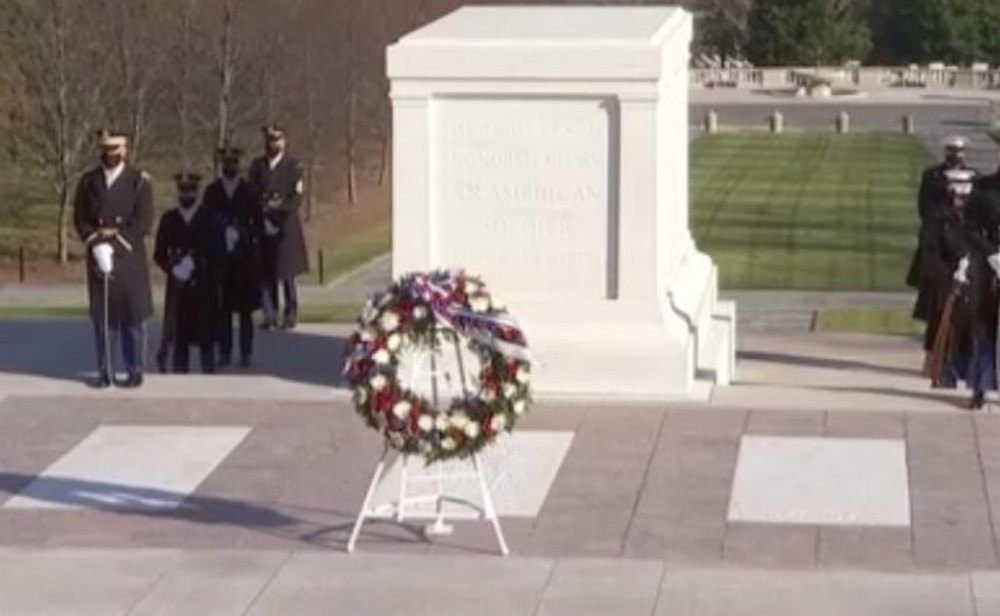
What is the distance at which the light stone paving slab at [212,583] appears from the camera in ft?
35.6

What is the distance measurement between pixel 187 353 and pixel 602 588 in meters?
6.75

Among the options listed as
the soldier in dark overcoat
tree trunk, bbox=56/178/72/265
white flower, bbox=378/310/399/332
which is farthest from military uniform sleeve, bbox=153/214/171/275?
tree trunk, bbox=56/178/72/265

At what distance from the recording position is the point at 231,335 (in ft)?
58.1

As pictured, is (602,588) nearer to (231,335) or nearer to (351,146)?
(231,335)

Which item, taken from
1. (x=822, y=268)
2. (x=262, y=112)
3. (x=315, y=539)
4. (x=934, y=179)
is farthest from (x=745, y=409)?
(x=262, y=112)

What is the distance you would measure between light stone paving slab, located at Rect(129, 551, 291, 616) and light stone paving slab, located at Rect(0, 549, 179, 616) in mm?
74

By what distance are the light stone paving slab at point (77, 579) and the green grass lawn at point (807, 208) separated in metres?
25.5

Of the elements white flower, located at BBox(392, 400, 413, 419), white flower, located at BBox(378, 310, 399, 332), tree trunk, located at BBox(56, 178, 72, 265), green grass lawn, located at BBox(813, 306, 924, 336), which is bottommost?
tree trunk, located at BBox(56, 178, 72, 265)

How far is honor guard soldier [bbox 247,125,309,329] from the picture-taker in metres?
18.6

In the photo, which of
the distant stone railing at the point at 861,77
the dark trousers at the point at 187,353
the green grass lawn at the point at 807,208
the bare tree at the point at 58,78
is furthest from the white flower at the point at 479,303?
the distant stone railing at the point at 861,77

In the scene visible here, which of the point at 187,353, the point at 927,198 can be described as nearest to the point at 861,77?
the point at 927,198

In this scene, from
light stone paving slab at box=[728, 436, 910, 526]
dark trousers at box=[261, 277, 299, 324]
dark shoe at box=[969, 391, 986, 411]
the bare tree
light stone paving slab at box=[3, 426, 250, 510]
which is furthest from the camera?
the bare tree

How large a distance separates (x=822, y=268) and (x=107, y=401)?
88.3 ft

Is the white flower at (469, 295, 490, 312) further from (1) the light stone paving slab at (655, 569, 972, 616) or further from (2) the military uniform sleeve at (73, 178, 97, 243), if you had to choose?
(2) the military uniform sleeve at (73, 178, 97, 243)
